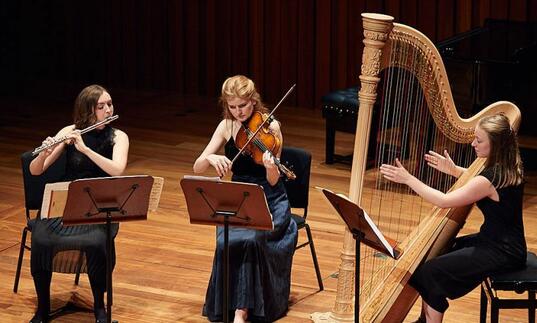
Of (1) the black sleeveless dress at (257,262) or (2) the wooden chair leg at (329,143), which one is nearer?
(1) the black sleeveless dress at (257,262)

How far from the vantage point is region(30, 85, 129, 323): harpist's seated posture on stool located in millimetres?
5098

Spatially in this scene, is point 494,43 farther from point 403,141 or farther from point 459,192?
point 459,192

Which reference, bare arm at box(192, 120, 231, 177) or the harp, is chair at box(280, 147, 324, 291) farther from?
the harp

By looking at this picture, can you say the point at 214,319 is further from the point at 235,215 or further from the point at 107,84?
the point at 107,84

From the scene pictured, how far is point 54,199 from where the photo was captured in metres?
4.67

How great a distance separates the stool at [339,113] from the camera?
780cm

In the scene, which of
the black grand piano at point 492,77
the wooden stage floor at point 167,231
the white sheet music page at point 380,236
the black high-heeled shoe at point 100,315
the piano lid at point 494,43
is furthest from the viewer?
the piano lid at point 494,43

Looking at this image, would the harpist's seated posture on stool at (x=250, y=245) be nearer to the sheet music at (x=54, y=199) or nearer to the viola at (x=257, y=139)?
the viola at (x=257, y=139)

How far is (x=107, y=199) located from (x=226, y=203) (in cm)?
51

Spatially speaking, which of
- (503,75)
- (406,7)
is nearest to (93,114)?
(503,75)

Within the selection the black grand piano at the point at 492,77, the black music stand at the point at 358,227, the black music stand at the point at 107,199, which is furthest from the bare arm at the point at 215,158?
the black grand piano at the point at 492,77

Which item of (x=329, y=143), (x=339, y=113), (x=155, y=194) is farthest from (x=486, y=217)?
(x=329, y=143)

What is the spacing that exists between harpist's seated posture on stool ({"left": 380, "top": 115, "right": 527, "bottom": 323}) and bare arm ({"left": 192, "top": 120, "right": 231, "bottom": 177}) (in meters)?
0.75

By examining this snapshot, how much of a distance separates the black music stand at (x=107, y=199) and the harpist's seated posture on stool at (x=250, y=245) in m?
0.49
